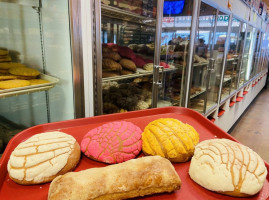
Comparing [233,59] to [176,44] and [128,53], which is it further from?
[128,53]

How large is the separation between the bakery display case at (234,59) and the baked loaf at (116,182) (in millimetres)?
3271

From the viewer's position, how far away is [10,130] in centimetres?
159

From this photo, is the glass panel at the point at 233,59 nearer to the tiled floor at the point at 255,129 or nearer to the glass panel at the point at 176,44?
the tiled floor at the point at 255,129

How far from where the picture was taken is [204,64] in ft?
9.74

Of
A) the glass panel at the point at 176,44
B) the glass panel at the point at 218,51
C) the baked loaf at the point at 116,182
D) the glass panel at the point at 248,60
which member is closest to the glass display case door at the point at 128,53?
the glass panel at the point at 176,44

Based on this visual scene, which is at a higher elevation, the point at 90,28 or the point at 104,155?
the point at 90,28

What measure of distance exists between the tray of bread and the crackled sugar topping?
559 millimetres

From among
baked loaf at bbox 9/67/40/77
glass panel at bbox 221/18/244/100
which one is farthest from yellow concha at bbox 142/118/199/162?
glass panel at bbox 221/18/244/100

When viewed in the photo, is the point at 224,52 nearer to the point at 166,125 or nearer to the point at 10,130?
the point at 166,125

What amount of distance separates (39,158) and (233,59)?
413 centimetres

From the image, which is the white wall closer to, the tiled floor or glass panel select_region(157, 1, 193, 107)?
glass panel select_region(157, 1, 193, 107)

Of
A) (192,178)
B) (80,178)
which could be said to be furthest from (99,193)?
(192,178)

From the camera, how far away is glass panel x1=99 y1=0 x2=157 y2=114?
5.85 ft

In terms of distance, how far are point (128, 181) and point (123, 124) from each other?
335mm
